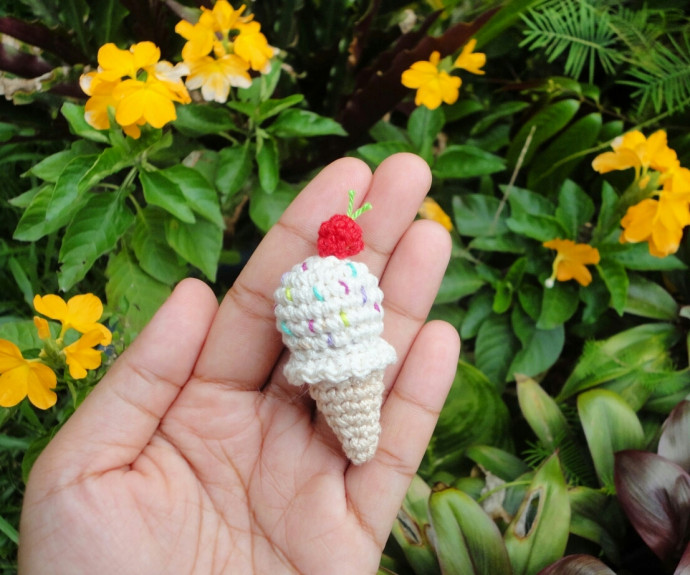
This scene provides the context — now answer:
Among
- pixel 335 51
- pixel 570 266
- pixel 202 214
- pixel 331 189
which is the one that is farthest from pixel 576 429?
pixel 335 51

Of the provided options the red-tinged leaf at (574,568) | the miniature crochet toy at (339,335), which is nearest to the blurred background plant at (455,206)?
the red-tinged leaf at (574,568)

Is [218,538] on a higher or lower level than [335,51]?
lower

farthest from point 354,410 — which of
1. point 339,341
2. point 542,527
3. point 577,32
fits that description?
point 577,32

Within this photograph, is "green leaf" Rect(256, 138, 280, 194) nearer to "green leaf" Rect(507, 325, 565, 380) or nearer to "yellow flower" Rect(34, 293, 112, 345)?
"yellow flower" Rect(34, 293, 112, 345)

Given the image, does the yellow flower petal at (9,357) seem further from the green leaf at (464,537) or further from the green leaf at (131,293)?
the green leaf at (464,537)

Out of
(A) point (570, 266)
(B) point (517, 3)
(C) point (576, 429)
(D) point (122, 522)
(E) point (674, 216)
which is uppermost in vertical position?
(B) point (517, 3)

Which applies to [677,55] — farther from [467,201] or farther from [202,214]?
[202,214]

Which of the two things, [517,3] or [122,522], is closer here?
[122,522]
